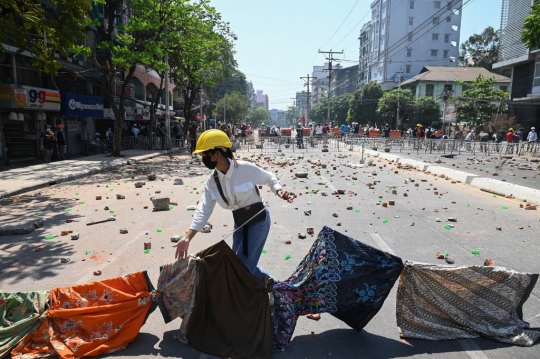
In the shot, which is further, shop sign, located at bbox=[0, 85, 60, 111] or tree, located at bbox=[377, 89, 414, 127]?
tree, located at bbox=[377, 89, 414, 127]

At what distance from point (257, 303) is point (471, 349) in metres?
1.90

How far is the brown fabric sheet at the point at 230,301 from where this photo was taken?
3670mm

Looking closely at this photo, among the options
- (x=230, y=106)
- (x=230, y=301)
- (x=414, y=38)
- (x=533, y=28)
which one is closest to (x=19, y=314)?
(x=230, y=301)

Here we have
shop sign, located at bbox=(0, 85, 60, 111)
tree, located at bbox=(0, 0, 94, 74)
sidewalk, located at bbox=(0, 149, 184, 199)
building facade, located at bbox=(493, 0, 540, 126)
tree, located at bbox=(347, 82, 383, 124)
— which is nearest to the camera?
tree, located at bbox=(0, 0, 94, 74)

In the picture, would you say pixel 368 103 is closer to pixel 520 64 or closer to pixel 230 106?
pixel 230 106

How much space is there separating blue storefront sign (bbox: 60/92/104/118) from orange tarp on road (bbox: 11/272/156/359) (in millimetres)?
21686

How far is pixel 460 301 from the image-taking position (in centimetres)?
394

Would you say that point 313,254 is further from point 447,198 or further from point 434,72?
point 434,72

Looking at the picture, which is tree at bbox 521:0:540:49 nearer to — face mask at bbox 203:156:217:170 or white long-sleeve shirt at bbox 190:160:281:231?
white long-sleeve shirt at bbox 190:160:281:231

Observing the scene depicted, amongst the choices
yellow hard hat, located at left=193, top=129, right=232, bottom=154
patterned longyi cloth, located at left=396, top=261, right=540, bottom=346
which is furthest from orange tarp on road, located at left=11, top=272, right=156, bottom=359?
patterned longyi cloth, located at left=396, top=261, right=540, bottom=346

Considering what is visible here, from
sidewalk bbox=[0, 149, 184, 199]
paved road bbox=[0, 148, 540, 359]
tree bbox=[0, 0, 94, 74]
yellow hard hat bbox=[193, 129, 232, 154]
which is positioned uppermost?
tree bbox=[0, 0, 94, 74]

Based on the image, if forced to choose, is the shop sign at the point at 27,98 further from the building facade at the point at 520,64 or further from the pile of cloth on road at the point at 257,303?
the building facade at the point at 520,64

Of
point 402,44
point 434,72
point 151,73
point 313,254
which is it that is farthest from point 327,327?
point 402,44

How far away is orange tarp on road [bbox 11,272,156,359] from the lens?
11.8 ft
